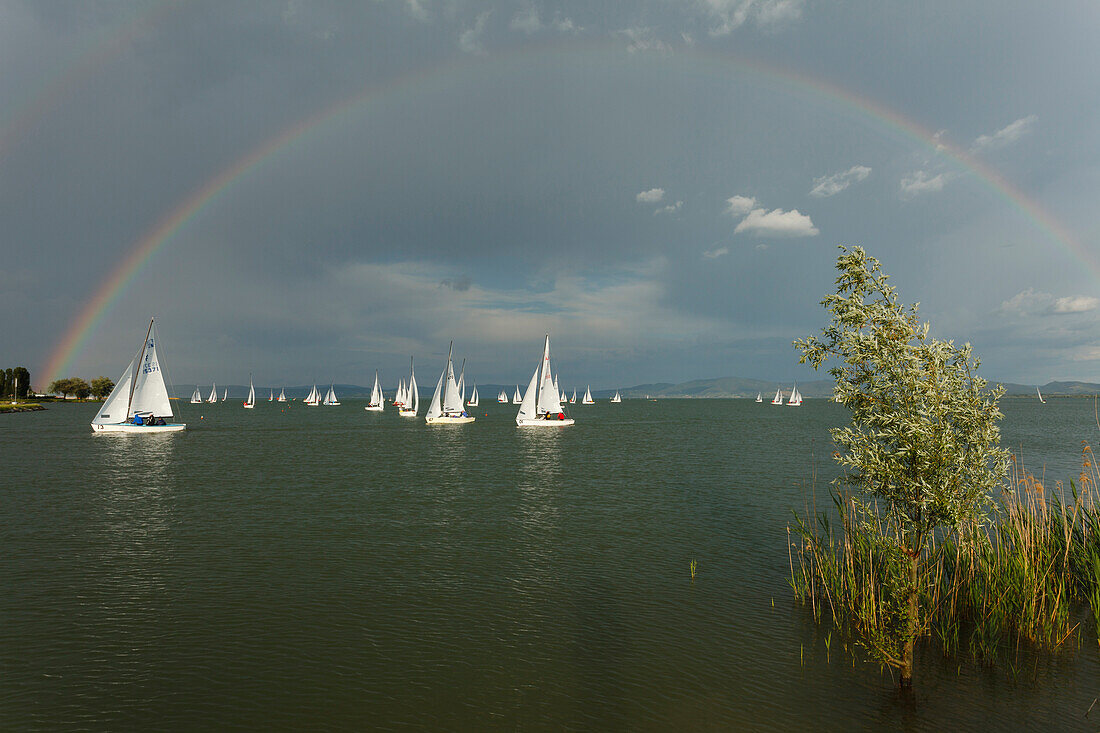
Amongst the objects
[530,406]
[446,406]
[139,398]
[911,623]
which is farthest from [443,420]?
[911,623]

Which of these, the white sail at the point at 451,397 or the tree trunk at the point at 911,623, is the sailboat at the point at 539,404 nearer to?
the white sail at the point at 451,397

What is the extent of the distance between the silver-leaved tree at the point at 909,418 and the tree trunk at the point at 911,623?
2cm

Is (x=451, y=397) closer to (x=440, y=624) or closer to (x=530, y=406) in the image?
(x=530, y=406)

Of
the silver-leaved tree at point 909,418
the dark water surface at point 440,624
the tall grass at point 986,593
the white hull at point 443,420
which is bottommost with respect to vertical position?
the dark water surface at point 440,624

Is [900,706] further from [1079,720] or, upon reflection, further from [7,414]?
[7,414]

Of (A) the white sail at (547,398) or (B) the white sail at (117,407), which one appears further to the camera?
(A) the white sail at (547,398)

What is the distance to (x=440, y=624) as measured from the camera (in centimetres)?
1827

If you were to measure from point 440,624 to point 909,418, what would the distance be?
14.8 metres

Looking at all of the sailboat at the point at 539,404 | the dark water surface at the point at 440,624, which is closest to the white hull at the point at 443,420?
the sailboat at the point at 539,404

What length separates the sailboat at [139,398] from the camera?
267 ft

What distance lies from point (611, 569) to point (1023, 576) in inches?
542

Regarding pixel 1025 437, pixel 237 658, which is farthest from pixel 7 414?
pixel 1025 437

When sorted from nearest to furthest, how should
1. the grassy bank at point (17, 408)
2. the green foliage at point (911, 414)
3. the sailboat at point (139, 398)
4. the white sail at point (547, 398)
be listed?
the green foliage at point (911, 414) → the sailboat at point (139, 398) → the white sail at point (547, 398) → the grassy bank at point (17, 408)

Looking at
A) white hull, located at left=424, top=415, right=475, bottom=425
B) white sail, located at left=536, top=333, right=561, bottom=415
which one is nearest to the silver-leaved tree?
white sail, located at left=536, top=333, right=561, bottom=415
